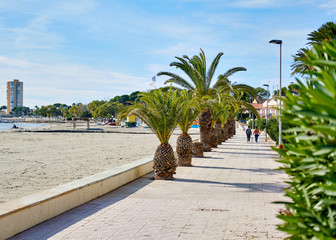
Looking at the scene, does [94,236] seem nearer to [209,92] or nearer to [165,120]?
[165,120]

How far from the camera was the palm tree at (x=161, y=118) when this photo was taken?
12.5 metres

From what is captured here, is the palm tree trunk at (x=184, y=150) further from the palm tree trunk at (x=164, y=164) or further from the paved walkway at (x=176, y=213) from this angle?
the paved walkway at (x=176, y=213)

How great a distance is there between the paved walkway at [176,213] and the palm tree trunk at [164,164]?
0.36 m

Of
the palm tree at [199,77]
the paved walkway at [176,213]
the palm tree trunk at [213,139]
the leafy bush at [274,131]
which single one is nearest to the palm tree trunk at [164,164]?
the paved walkway at [176,213]

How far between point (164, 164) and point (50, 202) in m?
5.53

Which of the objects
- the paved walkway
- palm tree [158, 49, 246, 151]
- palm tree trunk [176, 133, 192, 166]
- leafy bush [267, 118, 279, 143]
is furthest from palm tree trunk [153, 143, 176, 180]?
leafy bush [267, 118, 279, 143]

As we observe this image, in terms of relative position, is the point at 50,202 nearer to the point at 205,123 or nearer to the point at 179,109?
the point at 179,109

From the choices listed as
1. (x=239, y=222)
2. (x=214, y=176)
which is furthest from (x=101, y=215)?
(x=214, y=176)

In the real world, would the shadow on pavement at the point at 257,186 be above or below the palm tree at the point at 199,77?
below

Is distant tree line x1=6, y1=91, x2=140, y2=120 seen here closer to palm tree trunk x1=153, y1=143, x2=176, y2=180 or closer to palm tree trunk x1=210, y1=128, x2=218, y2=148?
palm tree trunk x1=210, y1=128, x2=218, y2=148

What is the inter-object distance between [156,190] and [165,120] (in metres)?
3.06

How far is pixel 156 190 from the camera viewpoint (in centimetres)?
1048

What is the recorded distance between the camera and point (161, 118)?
12.9 meters

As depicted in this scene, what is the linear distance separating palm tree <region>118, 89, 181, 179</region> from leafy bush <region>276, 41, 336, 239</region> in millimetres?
9056
